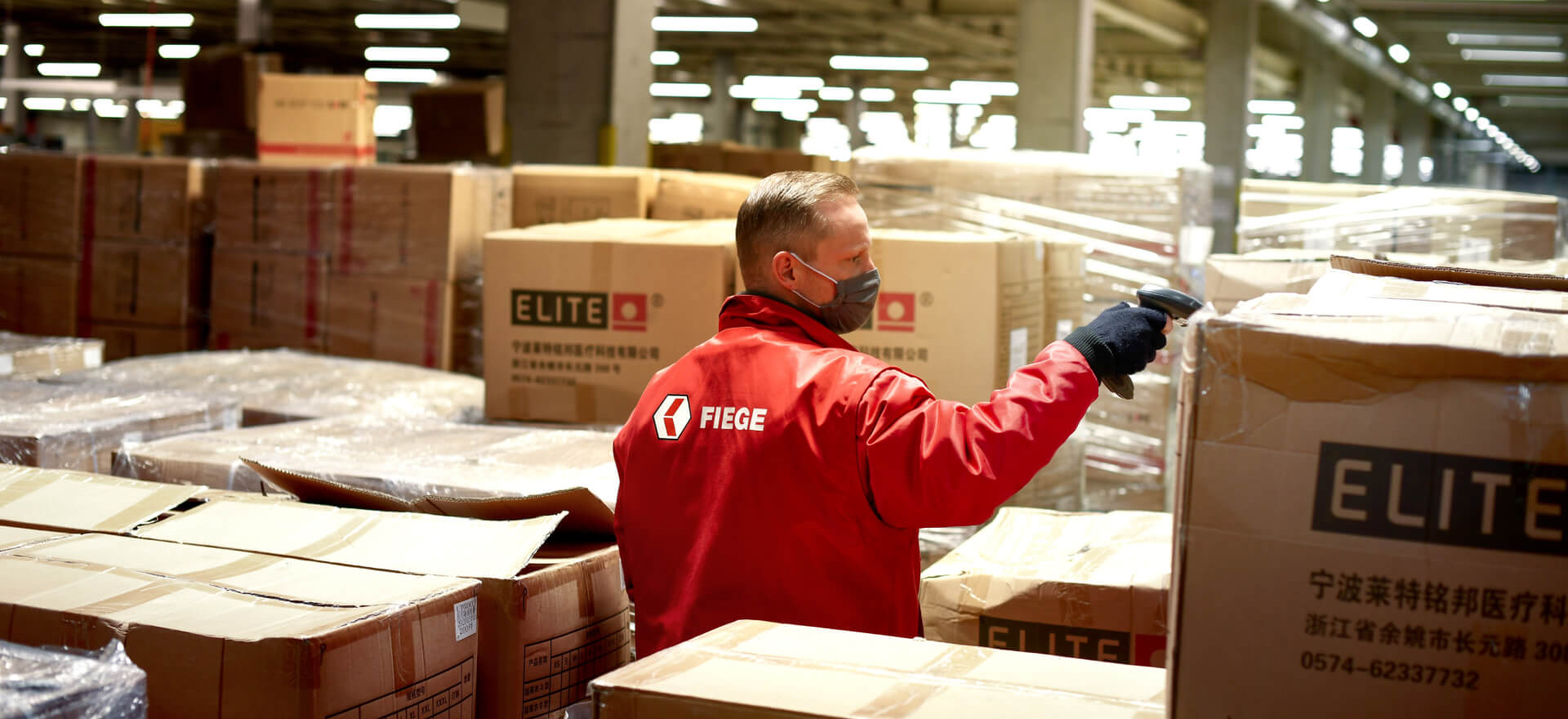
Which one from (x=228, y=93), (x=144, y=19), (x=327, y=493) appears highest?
(x=144, y=19)

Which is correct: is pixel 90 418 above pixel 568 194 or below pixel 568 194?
below

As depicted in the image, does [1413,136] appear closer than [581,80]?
No

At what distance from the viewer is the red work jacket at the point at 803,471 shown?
70.7 inches

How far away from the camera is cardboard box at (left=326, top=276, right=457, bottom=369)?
16.2 feet

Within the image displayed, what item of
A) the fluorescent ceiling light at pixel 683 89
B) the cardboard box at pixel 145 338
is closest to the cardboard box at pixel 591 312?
the cardboard box at pixel 145 338

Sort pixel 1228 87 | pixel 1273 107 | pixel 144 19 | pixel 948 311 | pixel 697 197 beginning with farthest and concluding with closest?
pixel 1273 107 < pixel 144 19 < pixel 1228 87 < pixel 697 197 < pixel 948 311

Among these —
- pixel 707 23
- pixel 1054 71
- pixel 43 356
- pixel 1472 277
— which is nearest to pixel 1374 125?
pixel 707 23

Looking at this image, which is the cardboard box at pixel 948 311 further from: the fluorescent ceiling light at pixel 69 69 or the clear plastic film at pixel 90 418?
the fluorescent ceiling light at pixel 69 69

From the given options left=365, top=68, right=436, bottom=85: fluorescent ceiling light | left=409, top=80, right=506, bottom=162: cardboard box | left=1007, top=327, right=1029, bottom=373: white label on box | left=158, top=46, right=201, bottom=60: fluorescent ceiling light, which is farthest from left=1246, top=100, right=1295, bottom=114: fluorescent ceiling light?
left=1007, top=327, right=1029, bottom=373: white label on box

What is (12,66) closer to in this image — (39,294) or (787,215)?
(39,294)

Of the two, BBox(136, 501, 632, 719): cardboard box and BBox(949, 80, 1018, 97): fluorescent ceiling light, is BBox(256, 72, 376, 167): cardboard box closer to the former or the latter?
BBox(136, 501, 632, 719): cardboard box

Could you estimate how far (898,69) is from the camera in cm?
2172

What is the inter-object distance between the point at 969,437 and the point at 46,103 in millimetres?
33486

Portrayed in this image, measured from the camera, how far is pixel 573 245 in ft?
11.7
